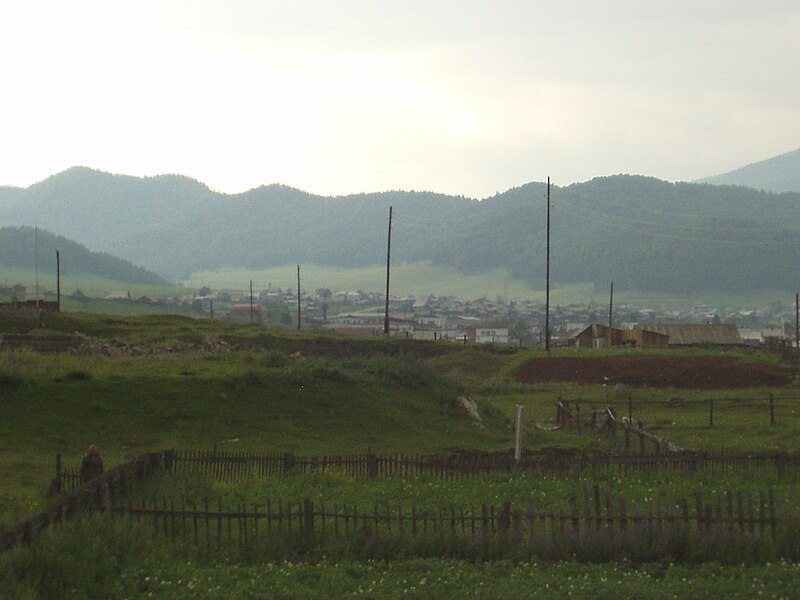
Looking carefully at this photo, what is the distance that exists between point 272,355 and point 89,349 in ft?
36.2

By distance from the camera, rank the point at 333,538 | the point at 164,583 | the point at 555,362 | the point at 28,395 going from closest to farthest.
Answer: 1. the point at 164,583
2. the point at 333,538
3. the point at 28,395
4. the point at 555,362

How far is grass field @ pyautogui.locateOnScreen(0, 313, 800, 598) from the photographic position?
14258 mm

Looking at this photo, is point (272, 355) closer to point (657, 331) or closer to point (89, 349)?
point (89, 349)

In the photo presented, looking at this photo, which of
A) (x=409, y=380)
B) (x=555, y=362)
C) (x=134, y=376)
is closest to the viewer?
(x=134, y=376)

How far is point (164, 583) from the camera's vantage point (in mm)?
14383

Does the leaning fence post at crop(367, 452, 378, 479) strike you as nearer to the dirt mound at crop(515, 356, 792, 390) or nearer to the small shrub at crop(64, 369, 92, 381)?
the small shrub at crop(64, 369, 92, 381)

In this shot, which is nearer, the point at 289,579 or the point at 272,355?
the point at 289,579

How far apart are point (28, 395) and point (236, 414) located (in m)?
6.21

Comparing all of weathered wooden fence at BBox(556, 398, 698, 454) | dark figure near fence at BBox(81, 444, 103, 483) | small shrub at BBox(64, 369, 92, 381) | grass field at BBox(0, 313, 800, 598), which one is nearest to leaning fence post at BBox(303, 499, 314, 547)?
grass field at BBox(0, 313, 800, 598)

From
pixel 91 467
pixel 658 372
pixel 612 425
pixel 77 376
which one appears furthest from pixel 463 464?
pixel 658 372

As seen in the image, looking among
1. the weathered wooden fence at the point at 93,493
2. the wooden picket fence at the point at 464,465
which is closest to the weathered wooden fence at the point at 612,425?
the wooden picket fence at the point at 464,465

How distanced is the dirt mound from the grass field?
4.32m

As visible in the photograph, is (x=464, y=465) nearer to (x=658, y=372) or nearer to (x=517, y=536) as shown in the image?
(x=517, y=536)

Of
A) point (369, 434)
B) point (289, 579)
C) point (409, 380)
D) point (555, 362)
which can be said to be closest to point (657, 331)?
point (555, 362)
